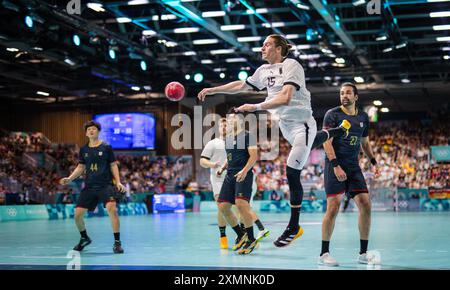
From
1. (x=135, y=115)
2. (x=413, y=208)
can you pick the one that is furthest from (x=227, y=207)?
(x=135, y=115)

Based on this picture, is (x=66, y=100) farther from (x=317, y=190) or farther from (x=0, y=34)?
(x=0, y=34)

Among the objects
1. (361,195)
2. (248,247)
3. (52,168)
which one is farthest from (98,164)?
(52,168)

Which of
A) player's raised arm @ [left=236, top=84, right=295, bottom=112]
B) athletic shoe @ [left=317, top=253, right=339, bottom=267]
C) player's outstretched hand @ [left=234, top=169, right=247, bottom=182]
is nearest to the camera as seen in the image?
player's raised arm @ [left=236, top=84, right=295, bottom=112]

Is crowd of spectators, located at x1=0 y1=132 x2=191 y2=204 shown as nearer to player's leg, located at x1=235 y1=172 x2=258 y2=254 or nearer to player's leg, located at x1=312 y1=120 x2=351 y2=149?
player's leg, located at x1=235 y1=172 x2=258 y2=254

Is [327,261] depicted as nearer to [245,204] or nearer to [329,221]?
[329,221]

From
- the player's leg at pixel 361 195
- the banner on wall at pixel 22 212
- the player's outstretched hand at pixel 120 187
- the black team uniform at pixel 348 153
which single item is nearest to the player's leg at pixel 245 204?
the player's outstretched hand at pixel 120 187

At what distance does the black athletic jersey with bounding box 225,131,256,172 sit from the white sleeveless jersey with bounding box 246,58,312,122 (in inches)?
110

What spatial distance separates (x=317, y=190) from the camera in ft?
103

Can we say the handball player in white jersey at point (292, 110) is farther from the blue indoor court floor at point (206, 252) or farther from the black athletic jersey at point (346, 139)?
the blue indoor court floor at point (206, 252)

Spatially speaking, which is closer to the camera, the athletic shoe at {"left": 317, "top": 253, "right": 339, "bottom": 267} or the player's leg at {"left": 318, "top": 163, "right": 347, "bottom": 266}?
the athletic shoe at {"left": 317, "top": 253, "right": 339, "bottom": 267}

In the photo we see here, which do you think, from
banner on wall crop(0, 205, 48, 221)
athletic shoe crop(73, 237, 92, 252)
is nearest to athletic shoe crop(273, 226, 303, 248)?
athletic shoe crop(73, 237, 92, 252)

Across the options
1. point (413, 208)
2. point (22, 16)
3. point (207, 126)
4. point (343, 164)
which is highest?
point (22, 16)

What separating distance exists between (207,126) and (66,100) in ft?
33.1

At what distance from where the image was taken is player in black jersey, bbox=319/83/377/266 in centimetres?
804
